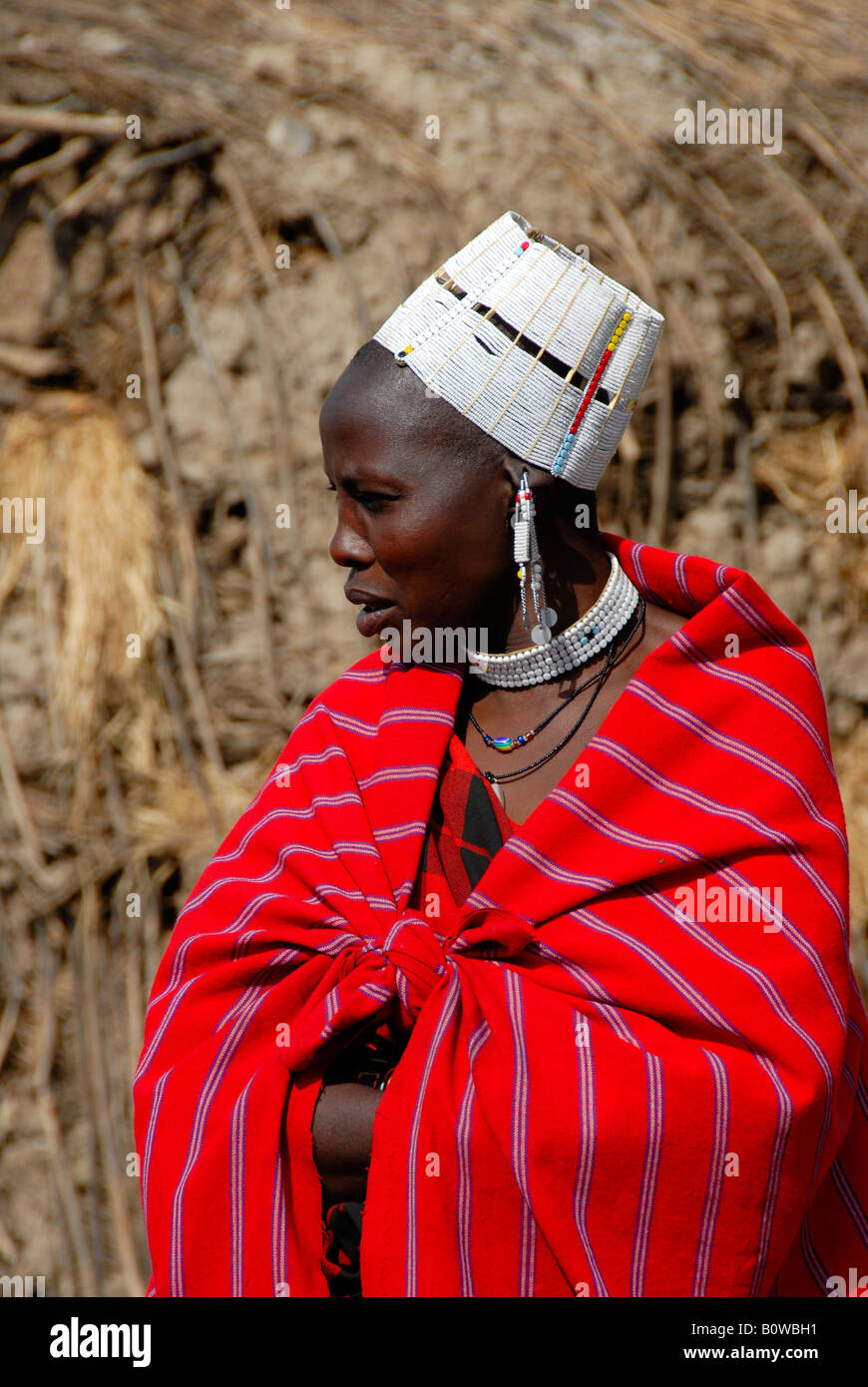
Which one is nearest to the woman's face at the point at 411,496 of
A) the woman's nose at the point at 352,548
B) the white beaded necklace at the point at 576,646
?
the woman's nose at the point at 352,548

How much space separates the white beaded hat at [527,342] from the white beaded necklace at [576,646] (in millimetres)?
168

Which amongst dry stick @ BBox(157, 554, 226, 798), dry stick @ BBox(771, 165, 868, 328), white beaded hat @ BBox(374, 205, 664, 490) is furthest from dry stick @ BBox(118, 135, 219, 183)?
white beaded hat @ BBox(374, 205, 664, 490)

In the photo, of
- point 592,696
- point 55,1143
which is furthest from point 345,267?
point 55,1143

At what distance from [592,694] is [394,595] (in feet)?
1.02

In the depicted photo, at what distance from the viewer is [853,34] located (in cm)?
281

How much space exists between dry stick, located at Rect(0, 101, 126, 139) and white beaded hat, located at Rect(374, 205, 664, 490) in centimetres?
161

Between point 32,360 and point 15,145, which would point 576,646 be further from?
point 15,145

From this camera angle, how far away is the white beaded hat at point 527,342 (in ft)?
5.17

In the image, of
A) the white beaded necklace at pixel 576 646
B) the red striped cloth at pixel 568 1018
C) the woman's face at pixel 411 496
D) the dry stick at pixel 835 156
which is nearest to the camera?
the red striped cloth at pixel 568 1018

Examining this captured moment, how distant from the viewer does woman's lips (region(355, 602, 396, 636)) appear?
5.35 ft

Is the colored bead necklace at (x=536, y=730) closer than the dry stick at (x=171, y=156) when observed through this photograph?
Yes

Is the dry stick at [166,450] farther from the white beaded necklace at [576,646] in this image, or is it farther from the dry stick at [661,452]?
the white beaded necklace at [576,646]

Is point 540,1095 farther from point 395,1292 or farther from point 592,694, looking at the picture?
point 592,694

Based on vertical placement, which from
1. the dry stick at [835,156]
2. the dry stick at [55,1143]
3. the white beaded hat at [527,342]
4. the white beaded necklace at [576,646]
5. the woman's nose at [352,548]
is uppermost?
the dry stick at [835,156]
